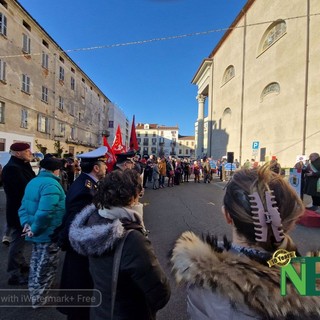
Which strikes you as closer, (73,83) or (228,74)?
(228,74)

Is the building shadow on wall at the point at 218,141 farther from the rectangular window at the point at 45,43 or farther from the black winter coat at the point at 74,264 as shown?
the black winter coat at the point at 74,264

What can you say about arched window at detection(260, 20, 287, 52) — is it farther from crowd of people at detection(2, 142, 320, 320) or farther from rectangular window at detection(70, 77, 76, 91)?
rectangular window at detection(70, 77, 76, 91)

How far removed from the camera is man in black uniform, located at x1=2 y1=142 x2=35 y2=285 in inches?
128

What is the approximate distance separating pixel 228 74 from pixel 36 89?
2184cm

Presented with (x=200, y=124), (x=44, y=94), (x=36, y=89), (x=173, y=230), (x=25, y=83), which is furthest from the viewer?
(x=200, y=124)

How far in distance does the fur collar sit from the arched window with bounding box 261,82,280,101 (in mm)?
21330

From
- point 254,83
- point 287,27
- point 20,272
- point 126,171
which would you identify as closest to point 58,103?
point 254,83

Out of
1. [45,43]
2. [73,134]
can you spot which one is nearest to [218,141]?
[73,134]

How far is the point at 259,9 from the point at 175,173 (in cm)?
1833

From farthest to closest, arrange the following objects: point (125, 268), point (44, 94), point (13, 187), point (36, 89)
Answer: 1. point (44, 94)
2. point (36, 89)
3. point (13, 187)
4. point (125, 268)

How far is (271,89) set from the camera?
66.3 ft

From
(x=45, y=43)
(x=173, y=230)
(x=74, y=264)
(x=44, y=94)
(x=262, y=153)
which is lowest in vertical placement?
(x=173, y=230)

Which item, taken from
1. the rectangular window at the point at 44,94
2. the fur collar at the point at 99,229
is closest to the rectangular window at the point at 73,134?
the rectangular window at the point at 44,94

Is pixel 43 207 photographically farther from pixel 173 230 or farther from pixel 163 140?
pixel 163 140
